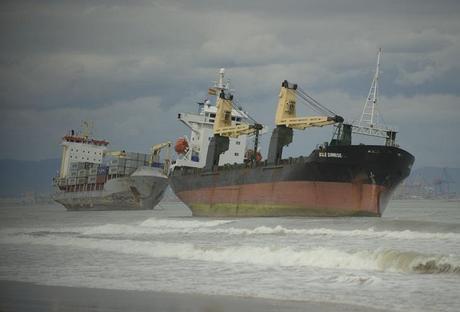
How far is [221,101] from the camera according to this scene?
56406 mm

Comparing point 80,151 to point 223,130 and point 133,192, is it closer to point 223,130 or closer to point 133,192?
point 133,192

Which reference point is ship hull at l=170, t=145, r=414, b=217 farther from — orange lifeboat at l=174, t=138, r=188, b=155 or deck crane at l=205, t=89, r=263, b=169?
orange lifeboat at l=174, t=138, r=188, b=155

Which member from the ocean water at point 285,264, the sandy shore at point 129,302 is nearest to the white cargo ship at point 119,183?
the ocean water at point 285,264

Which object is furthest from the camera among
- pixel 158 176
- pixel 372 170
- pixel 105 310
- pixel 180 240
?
pixel 158 176

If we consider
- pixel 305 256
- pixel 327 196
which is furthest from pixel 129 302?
pixel 327 196

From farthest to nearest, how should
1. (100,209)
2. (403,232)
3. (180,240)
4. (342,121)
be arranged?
1. (100,209)
2. (342,121)
3. (180,240)
4. (403,232)

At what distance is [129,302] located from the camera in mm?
13352

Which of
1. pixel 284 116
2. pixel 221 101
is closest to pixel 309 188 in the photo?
pixel 284 116

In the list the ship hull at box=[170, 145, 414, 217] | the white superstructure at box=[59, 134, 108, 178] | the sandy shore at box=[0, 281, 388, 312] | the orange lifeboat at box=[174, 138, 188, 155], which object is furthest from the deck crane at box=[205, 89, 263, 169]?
the sandy shore at box=[0, 281, 388, 312]

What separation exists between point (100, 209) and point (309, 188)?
3773cm

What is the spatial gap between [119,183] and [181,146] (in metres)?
10.6

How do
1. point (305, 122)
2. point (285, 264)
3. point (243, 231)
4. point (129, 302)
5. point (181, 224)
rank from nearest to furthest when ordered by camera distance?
point (129, 302) < point (285, 264) < point (243, 231) < point (181, 224) < point (305, 122)

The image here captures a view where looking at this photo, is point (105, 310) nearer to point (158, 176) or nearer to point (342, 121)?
point (342, 121)

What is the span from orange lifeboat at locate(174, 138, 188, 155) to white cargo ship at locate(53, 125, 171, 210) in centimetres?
748
